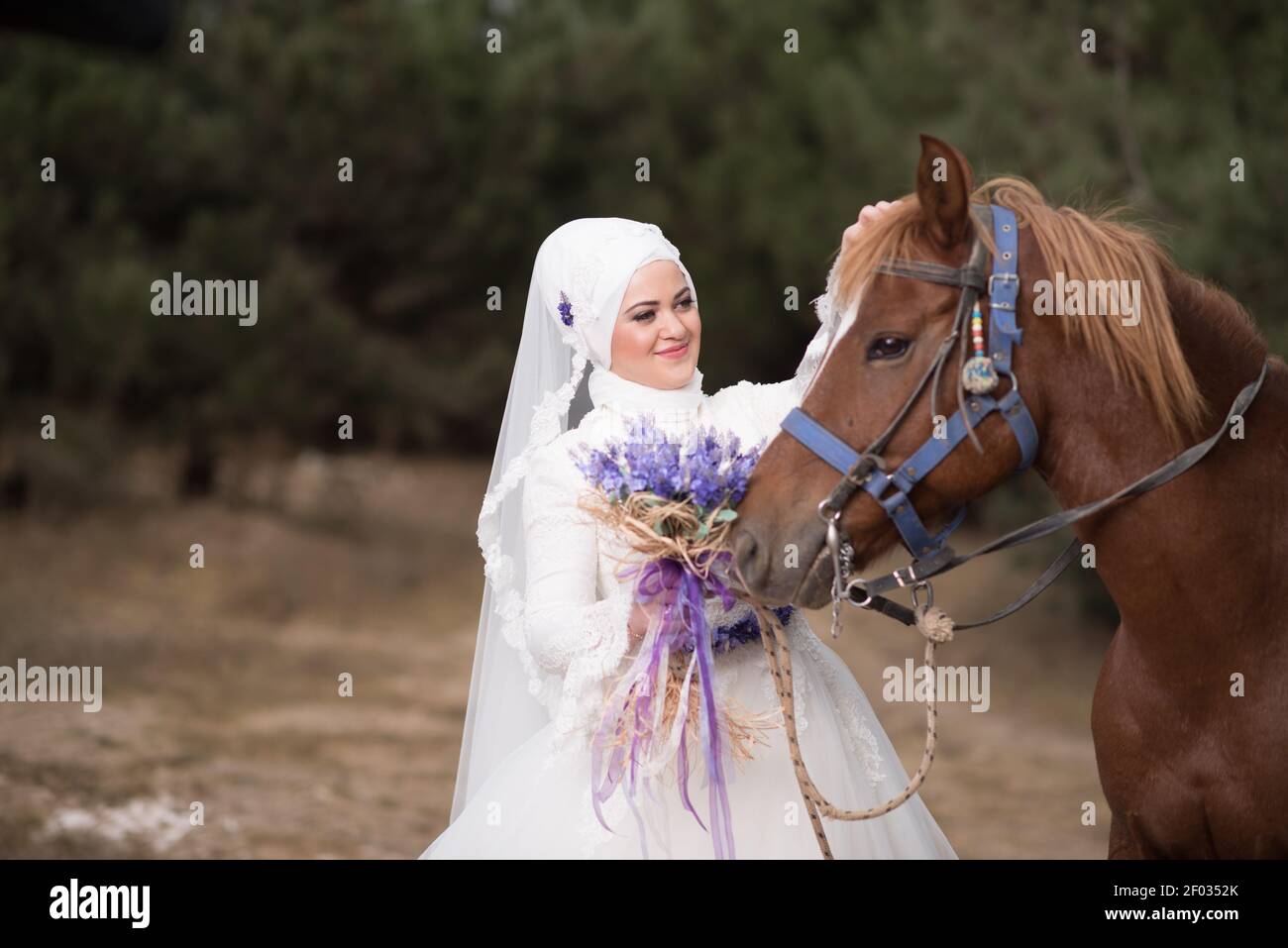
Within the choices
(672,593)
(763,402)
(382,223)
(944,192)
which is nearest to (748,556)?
(672,593)

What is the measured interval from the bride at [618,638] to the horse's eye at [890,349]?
0.28 metres

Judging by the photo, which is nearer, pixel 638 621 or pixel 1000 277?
pixel 1000 277

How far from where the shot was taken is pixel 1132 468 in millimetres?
2352

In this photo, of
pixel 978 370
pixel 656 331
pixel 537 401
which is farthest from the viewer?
pixel 537 401

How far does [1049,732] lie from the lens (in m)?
7.76

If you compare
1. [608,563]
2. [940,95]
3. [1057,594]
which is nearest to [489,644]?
[608,563]

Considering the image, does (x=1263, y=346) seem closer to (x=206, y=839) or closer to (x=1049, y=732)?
(x=206, y=839)

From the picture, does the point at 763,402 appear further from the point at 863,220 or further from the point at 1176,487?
the point at 1176,487

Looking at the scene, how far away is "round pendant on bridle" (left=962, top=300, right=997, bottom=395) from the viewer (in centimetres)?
226

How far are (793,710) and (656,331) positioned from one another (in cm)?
84

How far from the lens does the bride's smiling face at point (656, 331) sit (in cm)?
271

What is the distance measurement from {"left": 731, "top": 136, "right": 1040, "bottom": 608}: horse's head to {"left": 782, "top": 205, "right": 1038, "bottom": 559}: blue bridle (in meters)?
0.01

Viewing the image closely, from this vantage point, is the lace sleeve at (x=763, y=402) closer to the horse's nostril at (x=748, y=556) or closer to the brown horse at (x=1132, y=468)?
the brown horse at (x=1132, y=468)

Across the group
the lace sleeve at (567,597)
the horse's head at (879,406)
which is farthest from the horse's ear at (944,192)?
the lace sleeve at (567,597)
